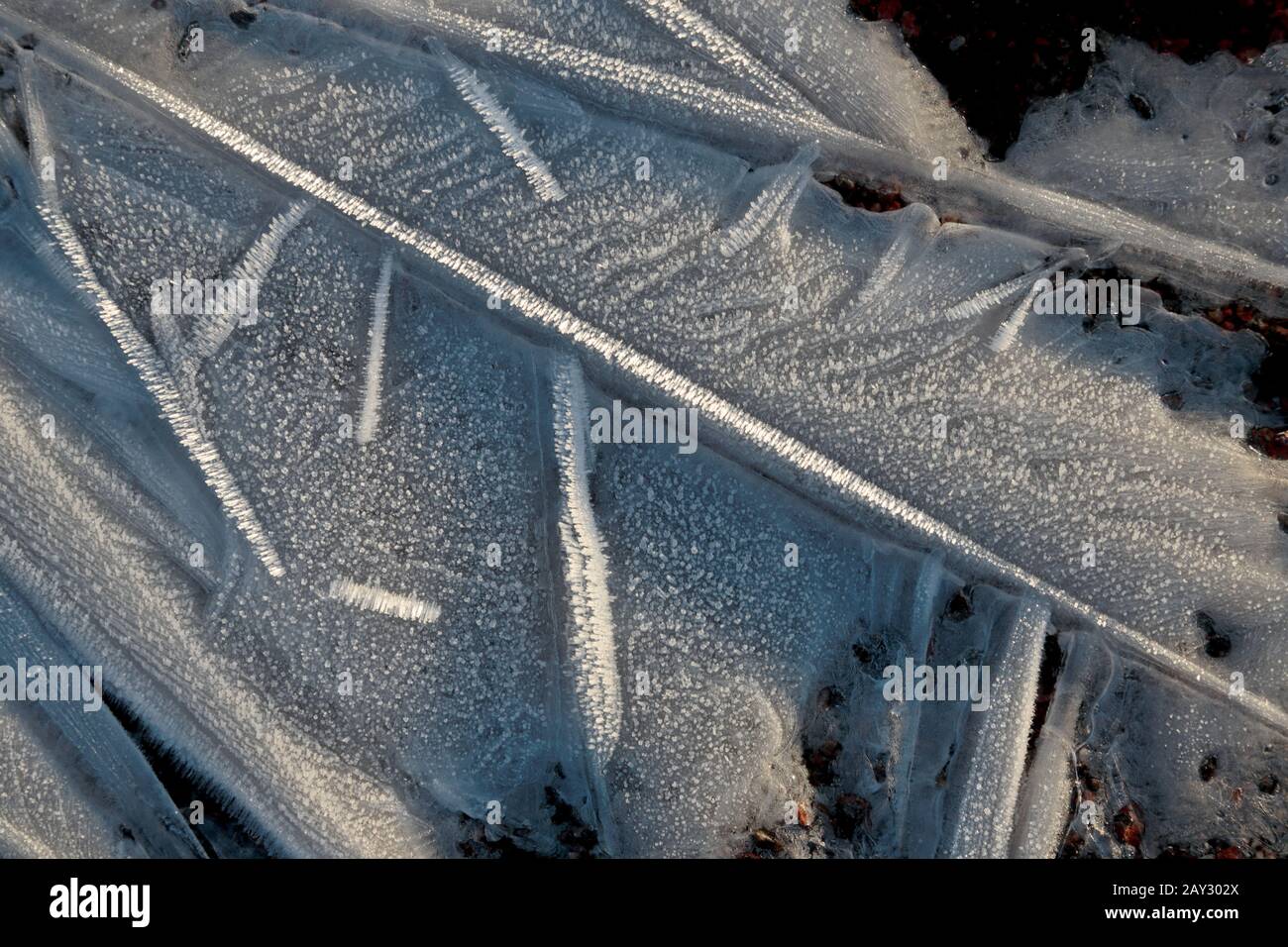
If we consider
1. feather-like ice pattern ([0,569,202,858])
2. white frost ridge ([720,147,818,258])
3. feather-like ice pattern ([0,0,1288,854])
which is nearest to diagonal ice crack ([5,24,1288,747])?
feather-like ice pattern ([0,0,1288,854])

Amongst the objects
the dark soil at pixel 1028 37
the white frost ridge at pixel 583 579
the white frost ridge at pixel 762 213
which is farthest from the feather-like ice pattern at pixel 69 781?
the dark soil at pixel 1028 37

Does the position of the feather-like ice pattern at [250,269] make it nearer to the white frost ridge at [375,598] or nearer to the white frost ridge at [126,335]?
the white frost ridge at [126,335]

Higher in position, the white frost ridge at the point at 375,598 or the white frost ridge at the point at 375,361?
the white frost ridge at the point at 375,361

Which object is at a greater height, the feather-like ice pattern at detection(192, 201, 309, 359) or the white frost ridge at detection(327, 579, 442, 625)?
the feather-like ice pattern at detection(192, 201, 309, 359)

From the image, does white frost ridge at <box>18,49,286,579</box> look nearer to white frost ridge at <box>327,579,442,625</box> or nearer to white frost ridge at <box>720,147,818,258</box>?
white frost ridge at <box>327,579,442,625</box>

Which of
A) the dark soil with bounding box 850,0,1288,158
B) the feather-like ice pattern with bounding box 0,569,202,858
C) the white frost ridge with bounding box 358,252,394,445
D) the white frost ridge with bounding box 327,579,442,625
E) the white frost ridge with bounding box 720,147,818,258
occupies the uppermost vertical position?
the dark soil with bounding box 850,0,1288,158
